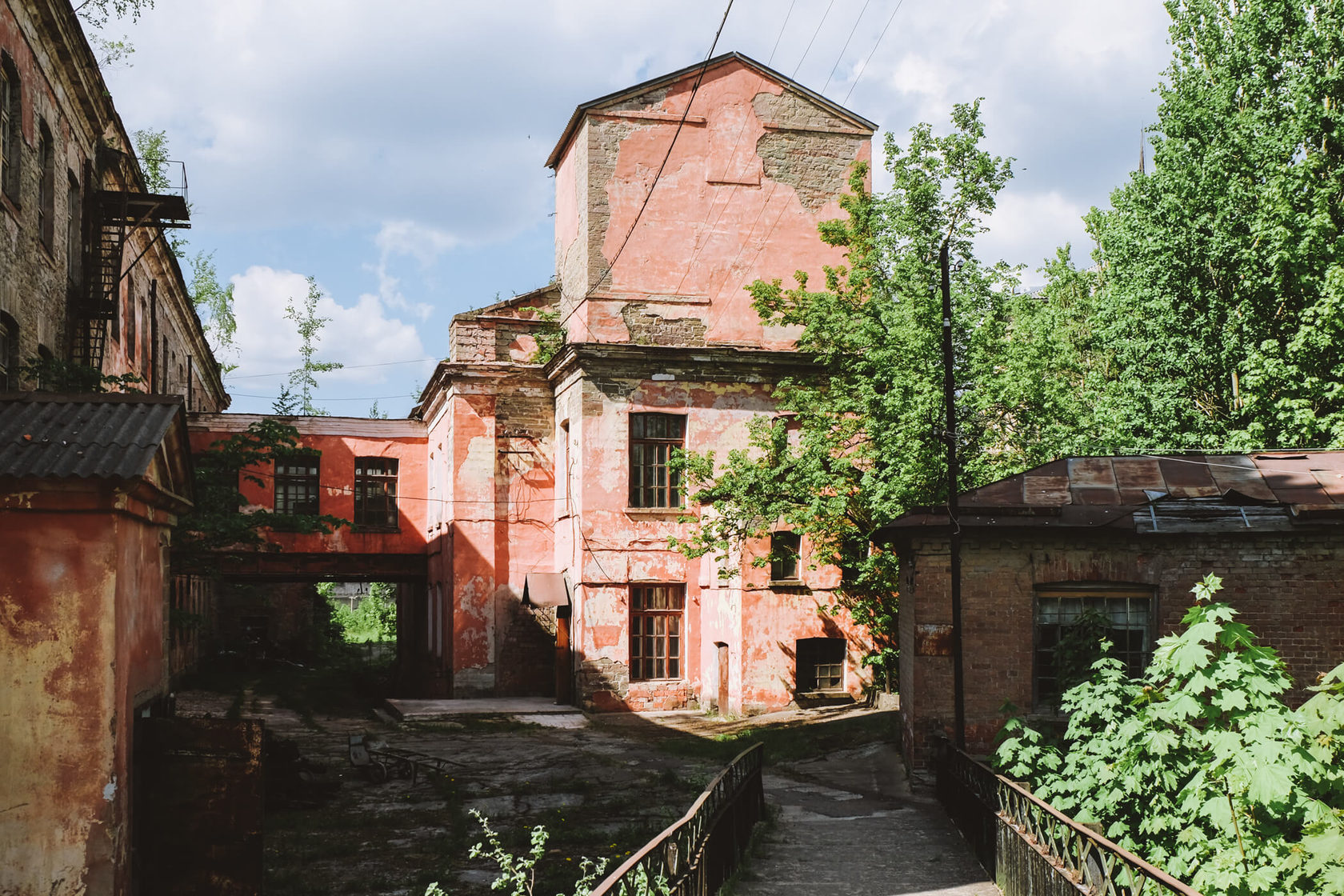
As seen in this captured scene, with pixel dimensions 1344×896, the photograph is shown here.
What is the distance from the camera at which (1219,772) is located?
22.7 feet

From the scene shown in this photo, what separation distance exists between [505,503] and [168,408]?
1733 cm

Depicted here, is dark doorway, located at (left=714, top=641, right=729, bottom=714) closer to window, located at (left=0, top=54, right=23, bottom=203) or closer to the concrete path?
the concrete path

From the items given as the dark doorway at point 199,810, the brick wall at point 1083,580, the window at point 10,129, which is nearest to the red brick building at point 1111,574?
the brick wall at point 1083,580

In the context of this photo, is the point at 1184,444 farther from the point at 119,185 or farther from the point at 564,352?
the point at 119,185

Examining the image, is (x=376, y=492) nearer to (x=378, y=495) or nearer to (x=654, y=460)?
(x=378, y=495)

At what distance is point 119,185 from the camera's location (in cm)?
1867

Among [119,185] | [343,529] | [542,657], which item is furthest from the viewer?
[343,529]

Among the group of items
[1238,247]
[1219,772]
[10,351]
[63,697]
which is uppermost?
[1238,247]

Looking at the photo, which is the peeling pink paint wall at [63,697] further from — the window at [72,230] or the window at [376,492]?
the window at [376,492]

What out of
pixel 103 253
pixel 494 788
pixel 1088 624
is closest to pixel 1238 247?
pixel 1088 624

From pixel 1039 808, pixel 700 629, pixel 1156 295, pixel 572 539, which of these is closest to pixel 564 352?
pixel 572 539

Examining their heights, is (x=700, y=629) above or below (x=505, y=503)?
below

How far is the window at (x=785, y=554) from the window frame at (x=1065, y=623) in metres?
9.05

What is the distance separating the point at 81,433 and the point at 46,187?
8.87 m
